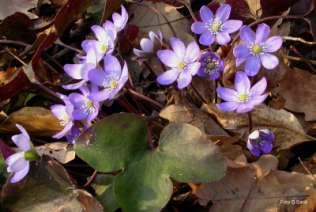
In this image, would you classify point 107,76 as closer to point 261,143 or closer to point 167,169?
point 167,169

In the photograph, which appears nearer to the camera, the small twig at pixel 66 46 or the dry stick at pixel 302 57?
the dry stick at pixel 302 57

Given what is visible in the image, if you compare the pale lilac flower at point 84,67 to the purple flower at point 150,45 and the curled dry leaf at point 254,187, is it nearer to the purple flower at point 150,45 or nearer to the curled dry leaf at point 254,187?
the purple flower at point 150,45

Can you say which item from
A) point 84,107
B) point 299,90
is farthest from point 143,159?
point 299,90

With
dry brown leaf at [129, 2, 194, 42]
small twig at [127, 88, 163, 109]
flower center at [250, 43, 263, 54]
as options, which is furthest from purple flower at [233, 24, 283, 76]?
dry brown leaf at [129, 2, 194, 42]

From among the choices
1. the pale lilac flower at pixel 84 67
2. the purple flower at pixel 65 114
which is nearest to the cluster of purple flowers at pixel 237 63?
the pale lilac flower at pixel 84 67

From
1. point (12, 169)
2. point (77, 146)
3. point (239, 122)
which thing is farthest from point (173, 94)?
point (12, 169)

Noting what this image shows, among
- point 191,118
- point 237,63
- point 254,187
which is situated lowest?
point 254,187

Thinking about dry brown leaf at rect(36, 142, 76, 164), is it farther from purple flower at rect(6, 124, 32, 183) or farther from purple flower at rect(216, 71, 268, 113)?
purple flower at rect(216, 71, 268, 113)
